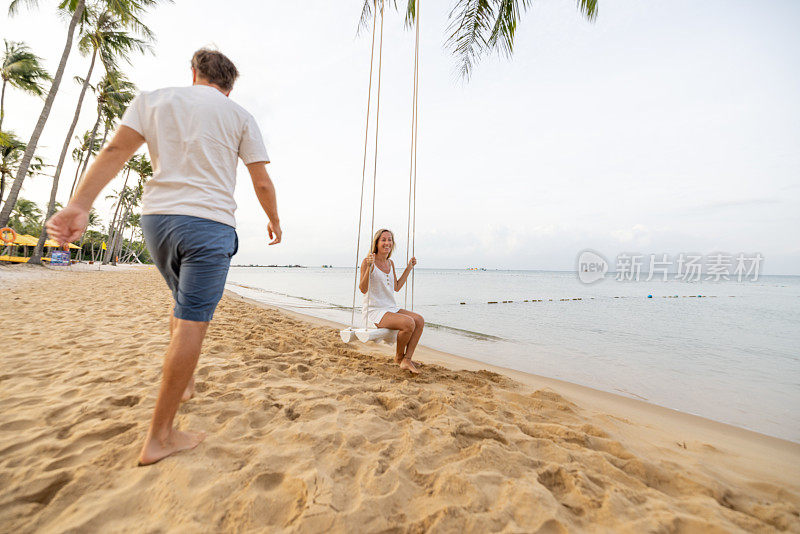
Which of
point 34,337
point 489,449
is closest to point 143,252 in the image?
point 34,337

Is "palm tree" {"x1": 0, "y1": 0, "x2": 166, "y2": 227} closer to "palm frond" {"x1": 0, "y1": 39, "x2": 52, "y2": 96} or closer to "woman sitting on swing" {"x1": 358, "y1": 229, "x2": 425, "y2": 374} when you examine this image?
"palm frond" {"x1": 0, "y1": 39, "x2": 52, "y2": 96}

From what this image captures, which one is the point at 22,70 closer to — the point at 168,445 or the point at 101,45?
the point at 101,45

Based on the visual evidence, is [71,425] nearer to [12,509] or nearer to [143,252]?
[12,509]

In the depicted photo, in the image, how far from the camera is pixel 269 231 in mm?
1810

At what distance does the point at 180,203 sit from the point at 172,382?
0.73 metres

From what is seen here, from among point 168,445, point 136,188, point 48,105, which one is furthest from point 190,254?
point 136,188

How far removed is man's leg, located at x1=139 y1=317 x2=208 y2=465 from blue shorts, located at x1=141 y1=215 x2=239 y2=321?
0.22 feet

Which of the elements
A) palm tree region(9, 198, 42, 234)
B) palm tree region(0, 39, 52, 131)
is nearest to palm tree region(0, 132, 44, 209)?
palm tree region(0, 39, 52, 131)

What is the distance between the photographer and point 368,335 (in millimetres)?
2967

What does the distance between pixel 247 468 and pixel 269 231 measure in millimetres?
1138

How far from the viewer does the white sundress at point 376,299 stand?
11.1ft

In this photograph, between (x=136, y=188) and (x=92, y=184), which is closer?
(x=92, y=184)

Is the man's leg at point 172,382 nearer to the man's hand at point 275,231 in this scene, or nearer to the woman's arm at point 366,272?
the man's hand at point 275,231

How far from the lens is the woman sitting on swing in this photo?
3.23 meters
